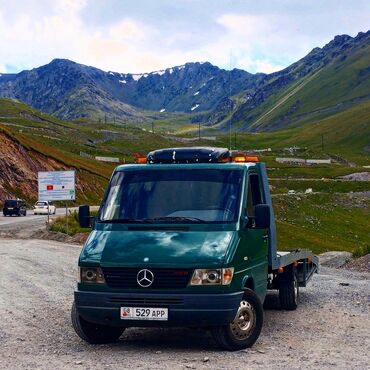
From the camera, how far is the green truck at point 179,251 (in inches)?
374

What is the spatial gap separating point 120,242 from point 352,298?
799 cm

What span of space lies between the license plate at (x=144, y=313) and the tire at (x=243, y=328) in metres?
0.92

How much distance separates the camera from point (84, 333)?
34.4 ft

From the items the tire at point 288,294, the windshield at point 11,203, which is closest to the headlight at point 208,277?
the tire at point 288,294

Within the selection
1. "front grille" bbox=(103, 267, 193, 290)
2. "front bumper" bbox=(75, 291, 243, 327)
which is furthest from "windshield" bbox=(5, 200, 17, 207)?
"front grille" bbox=(103, 267, 193, 290)

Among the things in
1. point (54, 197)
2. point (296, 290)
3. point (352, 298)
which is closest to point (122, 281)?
point (296, 290)

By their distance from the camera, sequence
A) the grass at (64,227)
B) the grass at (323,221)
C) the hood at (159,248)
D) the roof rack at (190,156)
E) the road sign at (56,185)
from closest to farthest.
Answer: the hood at (159,248) < the roof rack at (190,156) < the grass at (64,227) < the road sign at (56,185) < the grass at (323,221)

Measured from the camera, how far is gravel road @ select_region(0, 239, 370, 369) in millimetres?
9250

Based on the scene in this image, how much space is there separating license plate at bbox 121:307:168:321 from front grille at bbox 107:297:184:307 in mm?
76

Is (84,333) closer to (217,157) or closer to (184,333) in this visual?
(184,333)

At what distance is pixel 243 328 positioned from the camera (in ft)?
33.2

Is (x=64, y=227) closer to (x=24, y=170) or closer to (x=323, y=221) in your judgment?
(x=323, y=221)

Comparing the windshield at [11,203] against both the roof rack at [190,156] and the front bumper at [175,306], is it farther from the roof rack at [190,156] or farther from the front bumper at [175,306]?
the front bumper at [175,306]

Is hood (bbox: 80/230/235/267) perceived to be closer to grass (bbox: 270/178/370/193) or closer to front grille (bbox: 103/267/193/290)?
front grille (bbox: 103/267/193/290)
